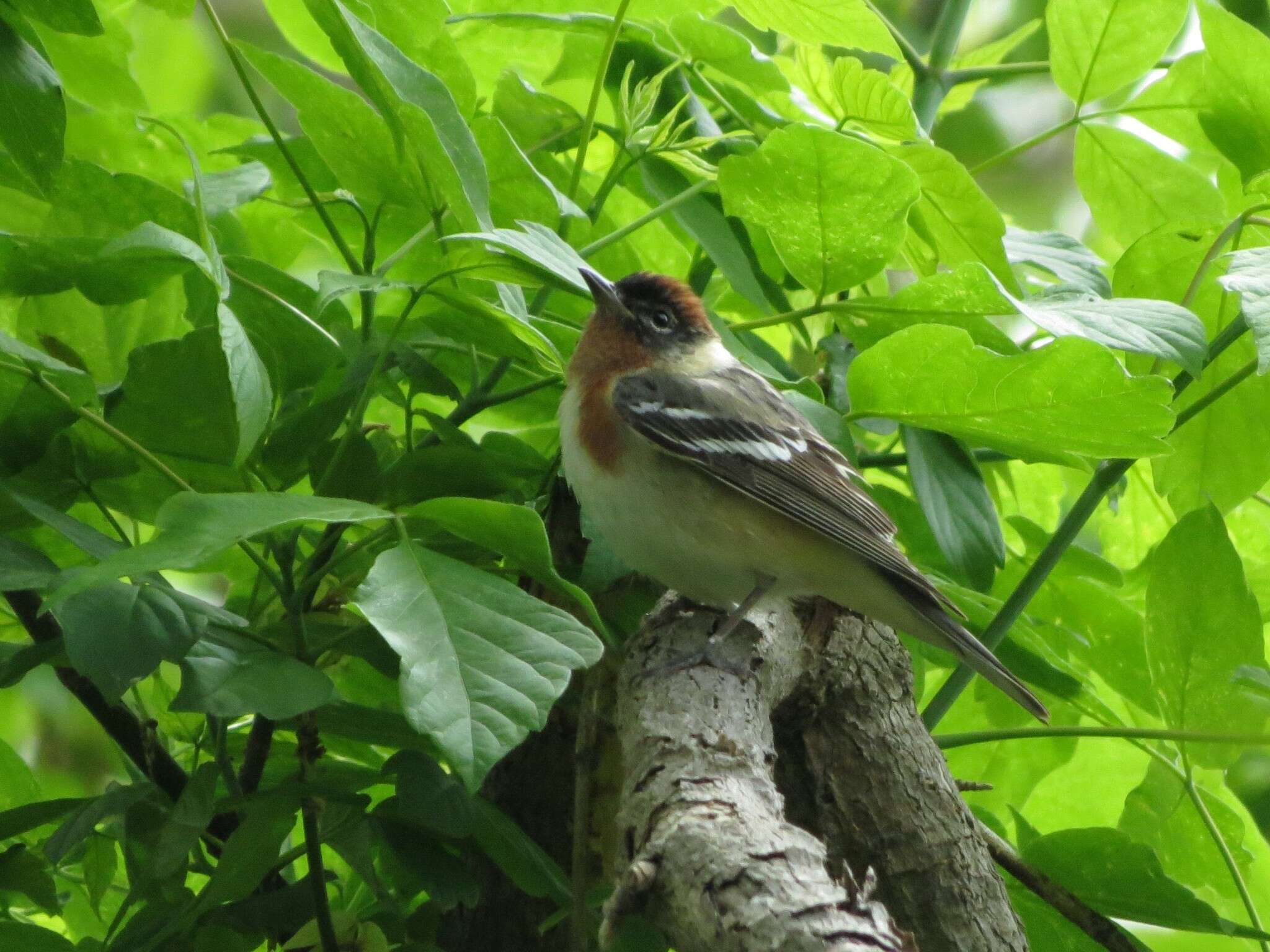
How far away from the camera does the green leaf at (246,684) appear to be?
147cm

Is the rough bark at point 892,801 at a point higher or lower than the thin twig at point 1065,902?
higher

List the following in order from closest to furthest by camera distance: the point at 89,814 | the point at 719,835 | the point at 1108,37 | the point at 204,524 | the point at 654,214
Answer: the point at 719,835 → the point at 204,524 → the point at 89,814 → the point at 654,214 → the point at 1108,37

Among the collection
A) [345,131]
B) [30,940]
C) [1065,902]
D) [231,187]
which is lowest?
[30,940]

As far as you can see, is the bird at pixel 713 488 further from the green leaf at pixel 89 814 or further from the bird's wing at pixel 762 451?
the green leaf at pixel 89 814

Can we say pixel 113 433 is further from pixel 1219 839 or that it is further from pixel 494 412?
pixel 1219 839

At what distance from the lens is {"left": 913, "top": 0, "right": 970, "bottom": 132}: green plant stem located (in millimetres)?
2750

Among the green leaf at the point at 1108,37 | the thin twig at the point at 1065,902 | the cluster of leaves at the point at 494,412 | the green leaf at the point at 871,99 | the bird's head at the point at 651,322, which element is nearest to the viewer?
the cluster of leaves at the point at 494,412

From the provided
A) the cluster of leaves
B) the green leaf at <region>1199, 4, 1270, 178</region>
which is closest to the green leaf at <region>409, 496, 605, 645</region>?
the cluster of leaves

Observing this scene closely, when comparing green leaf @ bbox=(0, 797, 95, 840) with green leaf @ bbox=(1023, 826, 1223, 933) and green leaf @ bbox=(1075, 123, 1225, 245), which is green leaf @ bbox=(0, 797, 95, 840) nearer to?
green leaf @ bbox=(1023, 826, 1223, 933)

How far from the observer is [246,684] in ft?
4.98

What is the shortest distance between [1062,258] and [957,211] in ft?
0.77

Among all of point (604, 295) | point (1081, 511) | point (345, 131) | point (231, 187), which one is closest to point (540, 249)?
point (345, 131)

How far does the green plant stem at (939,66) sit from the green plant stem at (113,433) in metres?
1.75

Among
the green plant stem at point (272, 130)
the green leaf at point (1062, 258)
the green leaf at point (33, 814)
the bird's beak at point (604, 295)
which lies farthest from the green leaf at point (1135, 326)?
the green leaf at point (33, 814)
